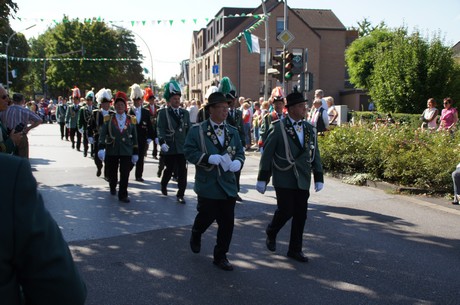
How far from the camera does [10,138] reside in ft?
20.4

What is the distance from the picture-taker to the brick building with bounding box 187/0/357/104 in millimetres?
45719

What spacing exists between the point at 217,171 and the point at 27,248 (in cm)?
375

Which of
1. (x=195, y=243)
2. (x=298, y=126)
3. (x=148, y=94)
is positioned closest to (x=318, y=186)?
(x=298, y=126)

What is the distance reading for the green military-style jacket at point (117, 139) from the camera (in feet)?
28.2

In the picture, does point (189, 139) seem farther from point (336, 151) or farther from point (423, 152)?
point (336, 151)

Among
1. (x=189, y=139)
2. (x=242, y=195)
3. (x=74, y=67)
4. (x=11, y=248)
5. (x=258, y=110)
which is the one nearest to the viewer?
(x=11, y=248)

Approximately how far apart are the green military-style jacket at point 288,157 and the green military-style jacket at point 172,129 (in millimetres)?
3263

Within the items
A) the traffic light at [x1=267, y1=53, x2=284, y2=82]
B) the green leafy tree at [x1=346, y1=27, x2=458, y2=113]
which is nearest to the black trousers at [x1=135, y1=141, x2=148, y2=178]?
the traffic light at [x1=267, y1=53, x2=284, y2=82]

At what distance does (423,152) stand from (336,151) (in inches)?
92.8

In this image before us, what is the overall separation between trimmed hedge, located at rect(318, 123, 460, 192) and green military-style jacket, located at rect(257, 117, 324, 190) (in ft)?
15.3

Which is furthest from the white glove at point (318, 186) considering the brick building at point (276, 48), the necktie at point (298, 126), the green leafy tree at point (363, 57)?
the green leafy tree at point (363, 57)

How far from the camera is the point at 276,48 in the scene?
152 feet

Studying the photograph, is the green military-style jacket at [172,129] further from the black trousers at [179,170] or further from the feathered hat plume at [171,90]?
the feathered hat plume at [171,90]

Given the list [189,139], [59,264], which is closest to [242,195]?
[189,139]
